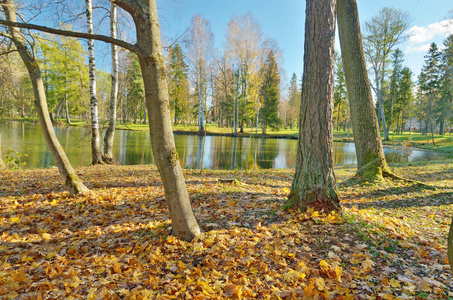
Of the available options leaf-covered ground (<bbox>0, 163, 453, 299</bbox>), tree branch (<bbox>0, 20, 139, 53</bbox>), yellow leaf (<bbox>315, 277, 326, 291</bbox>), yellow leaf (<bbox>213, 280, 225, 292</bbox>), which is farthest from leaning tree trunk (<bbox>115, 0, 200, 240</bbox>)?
yellow leaf (<bbox>315, 277, 326, 291</bbox>)

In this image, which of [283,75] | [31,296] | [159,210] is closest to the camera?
[31,296]

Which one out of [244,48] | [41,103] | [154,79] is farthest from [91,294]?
[244,48]

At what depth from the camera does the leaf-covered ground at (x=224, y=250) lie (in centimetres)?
229

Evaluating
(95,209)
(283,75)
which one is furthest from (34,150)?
(283,75)

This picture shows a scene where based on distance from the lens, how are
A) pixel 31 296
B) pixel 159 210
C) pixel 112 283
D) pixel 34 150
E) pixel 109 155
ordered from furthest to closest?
pixel 34 150 → pixel 109 155 → pixel 159 210 → pixel 112 283 → pixel 31 296

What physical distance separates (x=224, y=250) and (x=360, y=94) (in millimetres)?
5743

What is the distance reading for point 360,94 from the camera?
20.6ft

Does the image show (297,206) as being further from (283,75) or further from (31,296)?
(283,75)

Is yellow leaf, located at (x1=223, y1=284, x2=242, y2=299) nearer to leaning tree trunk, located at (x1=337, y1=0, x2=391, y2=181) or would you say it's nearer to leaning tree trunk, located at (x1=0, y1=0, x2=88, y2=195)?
leaning tree trunk, located at (x1=0, y1=0, x2=88, y2=195)

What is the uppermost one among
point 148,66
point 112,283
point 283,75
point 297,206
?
point 283,75

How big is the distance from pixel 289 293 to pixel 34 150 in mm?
18529

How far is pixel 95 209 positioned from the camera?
4422 mm

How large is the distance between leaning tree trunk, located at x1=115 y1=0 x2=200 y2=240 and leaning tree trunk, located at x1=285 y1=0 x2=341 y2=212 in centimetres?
211

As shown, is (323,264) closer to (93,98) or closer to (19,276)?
(19,276)
